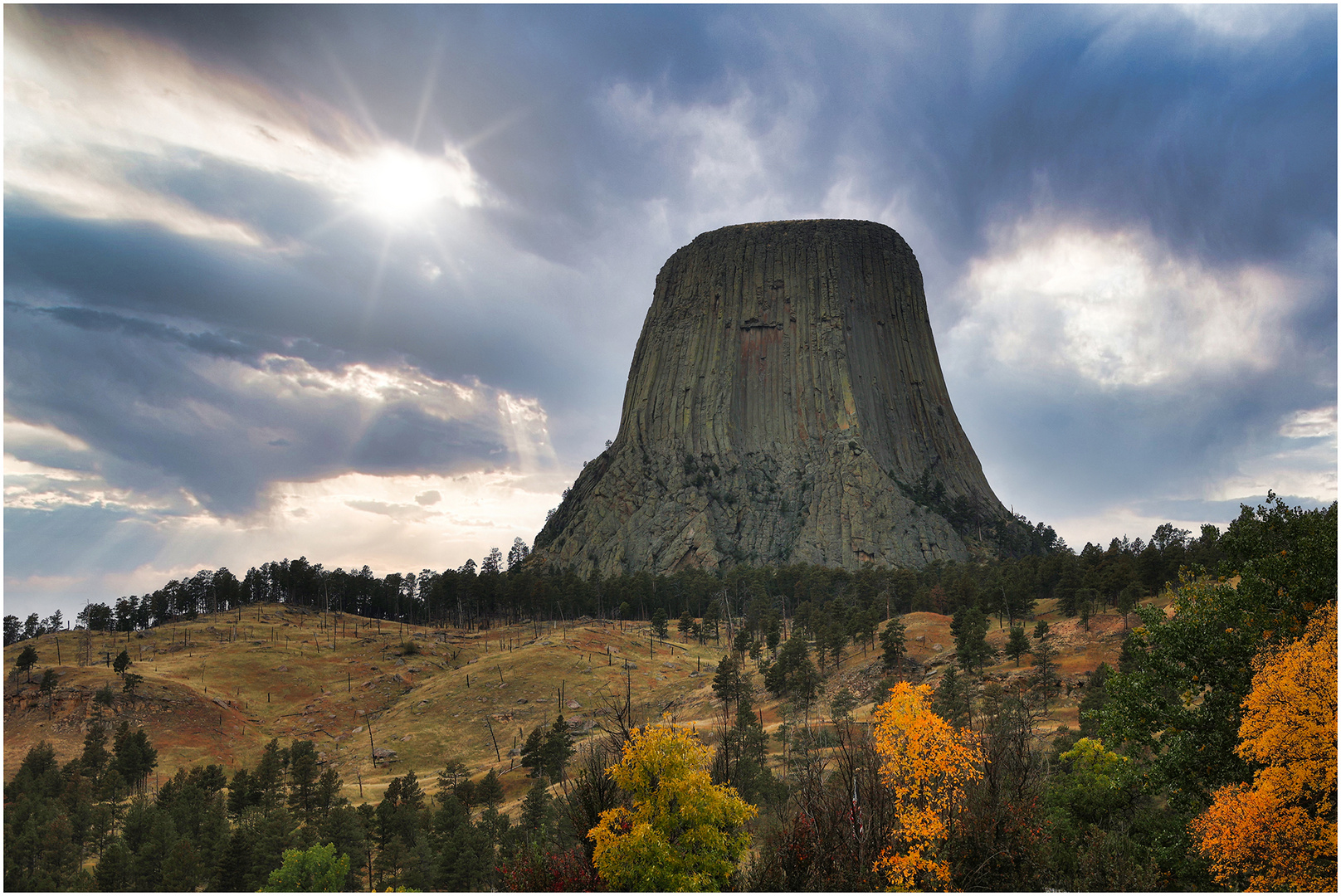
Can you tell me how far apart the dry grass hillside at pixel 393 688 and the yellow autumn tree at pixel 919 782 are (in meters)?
35.4

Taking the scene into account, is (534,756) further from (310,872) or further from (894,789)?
(894,789)

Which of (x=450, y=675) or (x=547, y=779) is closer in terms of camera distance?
(x=547, y=779)

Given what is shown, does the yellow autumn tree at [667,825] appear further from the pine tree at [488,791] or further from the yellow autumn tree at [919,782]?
the pine tree at [488,791]

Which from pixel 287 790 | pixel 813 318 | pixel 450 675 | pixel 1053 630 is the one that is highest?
pixel 813 318

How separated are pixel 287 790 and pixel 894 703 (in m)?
60.0

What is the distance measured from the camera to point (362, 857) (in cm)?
4331

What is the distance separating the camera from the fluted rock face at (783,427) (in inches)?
5989

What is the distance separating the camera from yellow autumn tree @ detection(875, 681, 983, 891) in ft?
68.1

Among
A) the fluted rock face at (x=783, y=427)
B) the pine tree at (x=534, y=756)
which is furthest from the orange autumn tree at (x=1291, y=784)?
the fluted rock face at (x=783, y=427)

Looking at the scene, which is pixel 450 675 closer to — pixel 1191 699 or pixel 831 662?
pixel 831 662

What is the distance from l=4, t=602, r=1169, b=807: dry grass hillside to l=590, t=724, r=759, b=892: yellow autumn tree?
39.6 m

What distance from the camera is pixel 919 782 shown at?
2186 centimetres

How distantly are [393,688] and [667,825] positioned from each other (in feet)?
278

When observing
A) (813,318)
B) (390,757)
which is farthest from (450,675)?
(813,318)
